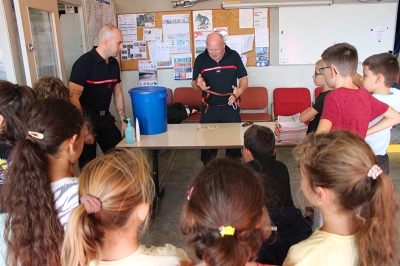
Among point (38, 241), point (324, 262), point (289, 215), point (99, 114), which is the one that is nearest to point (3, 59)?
point (99, 114)

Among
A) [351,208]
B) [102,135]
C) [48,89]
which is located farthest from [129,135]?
[351,208]

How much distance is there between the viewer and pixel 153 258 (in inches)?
44.0

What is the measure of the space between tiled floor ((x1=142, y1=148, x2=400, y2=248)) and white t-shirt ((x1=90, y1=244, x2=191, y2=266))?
2.45ft

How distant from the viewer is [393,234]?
1.16 m

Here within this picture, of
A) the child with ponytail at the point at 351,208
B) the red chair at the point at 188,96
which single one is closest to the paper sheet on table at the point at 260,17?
the red chair at the point at 188,96

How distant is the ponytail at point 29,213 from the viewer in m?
1.23

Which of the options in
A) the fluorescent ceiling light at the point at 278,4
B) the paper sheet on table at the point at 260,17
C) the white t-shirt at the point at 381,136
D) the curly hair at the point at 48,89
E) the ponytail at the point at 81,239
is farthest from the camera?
the paper sheet on table at the point at 260,17

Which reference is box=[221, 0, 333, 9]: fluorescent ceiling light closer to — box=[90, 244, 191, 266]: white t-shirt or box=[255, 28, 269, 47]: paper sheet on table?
box=[255, 28, 269, 47]: paper sheet on table

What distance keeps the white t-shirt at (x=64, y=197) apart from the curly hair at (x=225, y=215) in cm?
56

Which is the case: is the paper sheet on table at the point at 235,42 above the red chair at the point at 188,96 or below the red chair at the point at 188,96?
above

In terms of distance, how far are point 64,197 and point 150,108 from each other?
5.74 feet

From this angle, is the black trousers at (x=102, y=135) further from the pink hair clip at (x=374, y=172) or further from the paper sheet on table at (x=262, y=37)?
the paper sheet on table at (x=262, y=37)

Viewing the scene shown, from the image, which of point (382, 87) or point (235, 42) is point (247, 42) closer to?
point (235, 42)

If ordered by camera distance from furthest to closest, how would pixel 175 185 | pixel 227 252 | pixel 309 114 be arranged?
pixel 175 185 → pixel 309 114 → pixel 227 252
